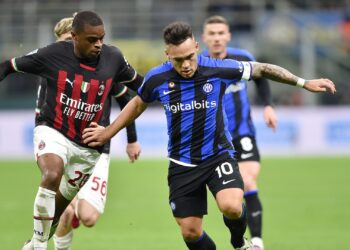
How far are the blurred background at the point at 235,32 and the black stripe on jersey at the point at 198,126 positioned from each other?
1443cm

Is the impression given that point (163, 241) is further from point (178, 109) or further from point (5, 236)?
point (178, 109)

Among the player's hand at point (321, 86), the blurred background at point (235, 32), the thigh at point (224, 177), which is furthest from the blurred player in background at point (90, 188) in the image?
the blurred background at point (235, 32)

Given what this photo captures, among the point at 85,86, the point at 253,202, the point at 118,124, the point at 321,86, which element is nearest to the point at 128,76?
the point at 85,86

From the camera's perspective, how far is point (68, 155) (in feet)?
23.8

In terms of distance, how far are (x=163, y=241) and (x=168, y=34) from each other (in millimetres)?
3462

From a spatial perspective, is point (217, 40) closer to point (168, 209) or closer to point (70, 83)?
point (70, 83)

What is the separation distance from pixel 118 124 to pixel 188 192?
2.84 feet

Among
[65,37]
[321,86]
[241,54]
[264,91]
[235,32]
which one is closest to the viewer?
[321,86]

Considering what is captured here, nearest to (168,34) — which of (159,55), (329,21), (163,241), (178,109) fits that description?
(178,109)

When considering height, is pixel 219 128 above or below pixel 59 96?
below

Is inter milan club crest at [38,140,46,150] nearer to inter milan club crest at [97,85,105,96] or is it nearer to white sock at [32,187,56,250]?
white sock at [32,187,56,250]

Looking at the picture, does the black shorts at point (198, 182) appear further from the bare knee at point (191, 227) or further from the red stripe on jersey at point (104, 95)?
the red stripe on jersey at point (104, 95)

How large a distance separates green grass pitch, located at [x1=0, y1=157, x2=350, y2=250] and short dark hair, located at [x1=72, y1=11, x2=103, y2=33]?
9.72 feet

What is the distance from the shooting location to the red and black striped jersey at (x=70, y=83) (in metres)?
7.16
